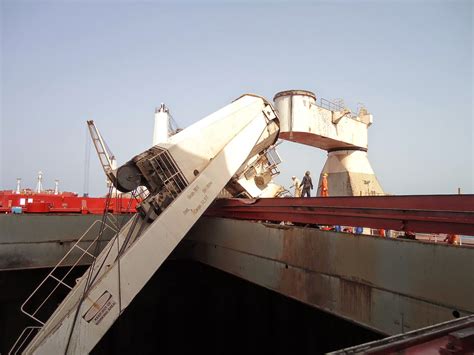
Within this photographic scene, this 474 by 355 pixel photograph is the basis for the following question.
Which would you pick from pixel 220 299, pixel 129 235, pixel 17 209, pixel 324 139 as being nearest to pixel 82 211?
pixel 17 209

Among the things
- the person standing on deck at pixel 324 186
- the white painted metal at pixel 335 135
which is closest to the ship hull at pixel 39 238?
the white painted metal at pixel 335 135

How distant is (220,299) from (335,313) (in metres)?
5.78

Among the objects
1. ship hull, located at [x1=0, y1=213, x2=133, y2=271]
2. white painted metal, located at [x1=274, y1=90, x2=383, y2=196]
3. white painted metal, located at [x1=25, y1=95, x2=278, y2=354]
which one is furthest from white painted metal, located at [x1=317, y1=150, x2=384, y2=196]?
ship hull, located at [x1=0, y1=213, x2=133, y2=271]

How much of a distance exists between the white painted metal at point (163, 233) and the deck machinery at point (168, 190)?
1cm

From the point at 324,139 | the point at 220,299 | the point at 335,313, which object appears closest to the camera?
the point at 335,313

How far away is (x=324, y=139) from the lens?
42.9 ft

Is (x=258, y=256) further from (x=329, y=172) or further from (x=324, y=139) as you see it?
(x=329, y=172)

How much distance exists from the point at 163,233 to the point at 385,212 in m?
3.69

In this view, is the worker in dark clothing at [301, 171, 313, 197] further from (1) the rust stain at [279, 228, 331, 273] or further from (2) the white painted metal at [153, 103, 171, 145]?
(2) the white painted metal at [153, 103, 171, 145]

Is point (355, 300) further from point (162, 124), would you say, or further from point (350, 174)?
point (162, 124)

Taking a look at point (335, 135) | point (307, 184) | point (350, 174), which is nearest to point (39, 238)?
point (307, 184)

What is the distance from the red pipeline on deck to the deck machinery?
5.43 ft

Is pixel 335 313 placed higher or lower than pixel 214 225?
lower

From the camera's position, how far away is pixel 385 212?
13.5ft
